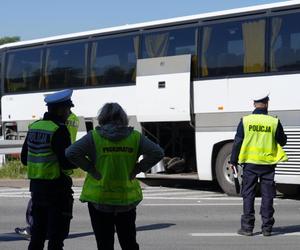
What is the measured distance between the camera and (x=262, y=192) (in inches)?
364

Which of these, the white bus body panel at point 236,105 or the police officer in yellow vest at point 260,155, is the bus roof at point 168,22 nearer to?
the white bus body panel at point 236,105

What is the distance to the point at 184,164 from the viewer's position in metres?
15.6

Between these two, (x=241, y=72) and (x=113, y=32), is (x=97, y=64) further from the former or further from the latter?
(x=241, y=72)

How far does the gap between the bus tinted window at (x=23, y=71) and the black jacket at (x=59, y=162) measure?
1172cm

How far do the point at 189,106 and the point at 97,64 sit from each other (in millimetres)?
3109

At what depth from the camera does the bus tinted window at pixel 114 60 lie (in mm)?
15898

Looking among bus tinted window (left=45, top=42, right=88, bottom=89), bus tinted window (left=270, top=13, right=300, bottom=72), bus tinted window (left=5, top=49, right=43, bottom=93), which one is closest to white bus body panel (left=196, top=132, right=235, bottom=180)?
bus tinted window (left=270, top=13, right=300, bottom=72)

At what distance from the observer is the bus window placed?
14.9 m

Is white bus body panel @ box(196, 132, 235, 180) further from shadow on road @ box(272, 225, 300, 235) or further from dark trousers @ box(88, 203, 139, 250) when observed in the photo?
dark trousers @ box(88, 203, 139, 250)

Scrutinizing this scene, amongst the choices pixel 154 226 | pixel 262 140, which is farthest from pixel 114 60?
pixel 262 140

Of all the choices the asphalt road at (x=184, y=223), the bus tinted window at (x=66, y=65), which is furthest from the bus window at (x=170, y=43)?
the asphalt road at (x=184, y=223)

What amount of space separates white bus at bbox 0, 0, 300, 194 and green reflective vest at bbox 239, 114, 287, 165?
4076 millimetres

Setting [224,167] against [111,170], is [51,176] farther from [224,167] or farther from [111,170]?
[224,167]

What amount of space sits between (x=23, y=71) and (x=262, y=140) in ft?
35.1
